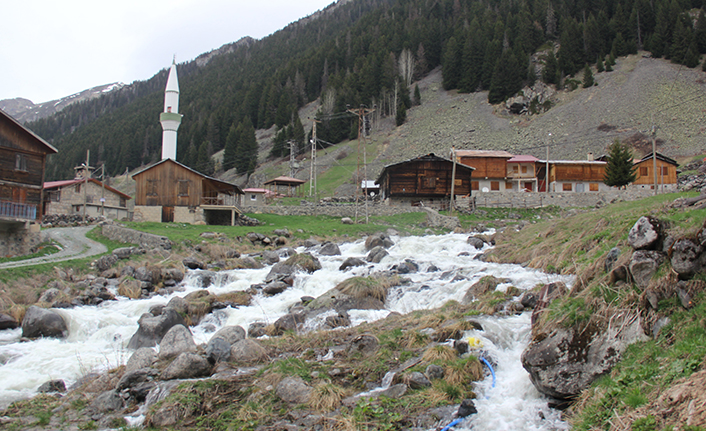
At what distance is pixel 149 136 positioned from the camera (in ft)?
460

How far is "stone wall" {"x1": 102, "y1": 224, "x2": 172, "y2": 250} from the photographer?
28391 millimetres

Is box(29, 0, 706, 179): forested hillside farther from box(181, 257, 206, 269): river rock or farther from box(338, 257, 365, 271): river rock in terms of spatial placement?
box(338, 257, 365, 271): river rock

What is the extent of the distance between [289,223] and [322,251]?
1626cm

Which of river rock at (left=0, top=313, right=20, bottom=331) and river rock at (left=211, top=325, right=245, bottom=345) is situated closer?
river rock at (left=211, top=325, right=245, bottom=345)

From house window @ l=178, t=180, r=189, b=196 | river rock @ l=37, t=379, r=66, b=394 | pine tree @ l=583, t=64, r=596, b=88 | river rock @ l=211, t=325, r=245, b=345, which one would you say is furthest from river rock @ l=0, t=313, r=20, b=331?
pine tree @ l=583, t=64, r=596, b=88

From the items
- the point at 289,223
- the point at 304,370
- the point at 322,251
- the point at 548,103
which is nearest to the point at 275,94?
the point at 548,103

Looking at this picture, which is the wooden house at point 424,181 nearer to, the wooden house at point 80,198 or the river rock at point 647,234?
the wooden house at point 80,198

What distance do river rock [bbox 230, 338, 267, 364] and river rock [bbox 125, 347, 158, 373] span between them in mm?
1919

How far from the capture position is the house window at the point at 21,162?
94.3 feet

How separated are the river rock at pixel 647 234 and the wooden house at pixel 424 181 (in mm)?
46423

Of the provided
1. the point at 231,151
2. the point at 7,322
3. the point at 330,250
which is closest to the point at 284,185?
the point at 231,151

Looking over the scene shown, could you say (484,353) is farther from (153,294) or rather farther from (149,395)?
(153,294)

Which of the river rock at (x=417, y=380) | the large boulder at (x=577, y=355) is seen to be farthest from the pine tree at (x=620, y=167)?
the river rock at (x=417, y=380)

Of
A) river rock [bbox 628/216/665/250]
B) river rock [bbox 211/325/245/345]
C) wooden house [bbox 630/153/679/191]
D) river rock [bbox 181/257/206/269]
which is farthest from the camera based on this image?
wooden house [bbox 630/153/679/191]
